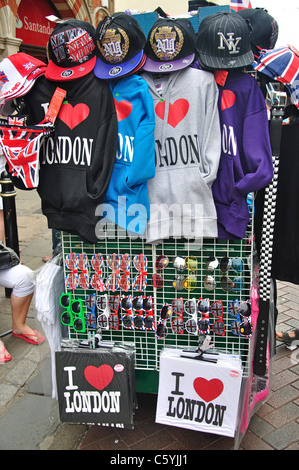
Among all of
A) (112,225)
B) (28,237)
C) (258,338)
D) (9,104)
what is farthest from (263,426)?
(28,237)

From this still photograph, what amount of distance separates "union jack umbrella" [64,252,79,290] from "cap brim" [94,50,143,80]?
3.36 ft

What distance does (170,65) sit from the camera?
83.7 inches

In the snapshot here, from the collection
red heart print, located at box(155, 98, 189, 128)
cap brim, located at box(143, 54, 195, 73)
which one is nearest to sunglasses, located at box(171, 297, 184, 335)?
red heart print, located at box(155, 98, 189, 128)

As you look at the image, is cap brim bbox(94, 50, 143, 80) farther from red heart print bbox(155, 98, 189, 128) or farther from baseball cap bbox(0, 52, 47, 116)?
baseball cap bbox(0, 52, 47, 116)

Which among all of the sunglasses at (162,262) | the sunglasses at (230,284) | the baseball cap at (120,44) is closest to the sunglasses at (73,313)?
the sunglasses at (162,262)

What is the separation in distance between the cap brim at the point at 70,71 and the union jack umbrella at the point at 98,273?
99 cm

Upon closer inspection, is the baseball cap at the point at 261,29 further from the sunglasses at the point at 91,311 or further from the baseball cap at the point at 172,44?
the sunglasses at the point at 91,311

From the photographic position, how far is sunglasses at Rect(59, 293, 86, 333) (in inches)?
97.9

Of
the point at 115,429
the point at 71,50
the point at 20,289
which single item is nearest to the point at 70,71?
the point at 71,50

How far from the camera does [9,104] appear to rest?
2.36m

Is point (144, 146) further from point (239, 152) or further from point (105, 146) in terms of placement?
point (239, 152)

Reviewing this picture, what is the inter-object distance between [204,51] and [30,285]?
7.42 feet

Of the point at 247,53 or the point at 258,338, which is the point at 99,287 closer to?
the point at 258,338

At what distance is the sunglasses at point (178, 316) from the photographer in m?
2.36
